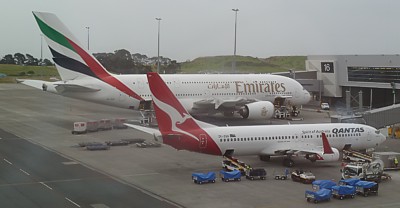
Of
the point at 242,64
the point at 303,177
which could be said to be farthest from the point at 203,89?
the point at 242,64

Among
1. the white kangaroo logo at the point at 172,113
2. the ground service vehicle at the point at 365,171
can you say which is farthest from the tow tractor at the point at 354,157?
the white kangaroo logo at the point at 172,113

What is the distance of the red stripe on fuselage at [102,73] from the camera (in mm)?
54862

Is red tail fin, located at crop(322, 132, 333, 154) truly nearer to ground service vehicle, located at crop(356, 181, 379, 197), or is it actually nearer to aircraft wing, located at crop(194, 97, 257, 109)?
ground service vehicle, located at crop(356, 181, 379, 197)

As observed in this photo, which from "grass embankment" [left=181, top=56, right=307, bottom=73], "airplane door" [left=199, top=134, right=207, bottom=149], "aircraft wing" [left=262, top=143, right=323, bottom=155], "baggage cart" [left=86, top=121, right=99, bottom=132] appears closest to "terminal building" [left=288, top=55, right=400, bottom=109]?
"grass embankment" [left=181, top=56, right=307, bottom=73]

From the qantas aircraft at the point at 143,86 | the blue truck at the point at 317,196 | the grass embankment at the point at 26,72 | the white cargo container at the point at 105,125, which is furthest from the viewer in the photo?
the grass embankment at the point at 26,72

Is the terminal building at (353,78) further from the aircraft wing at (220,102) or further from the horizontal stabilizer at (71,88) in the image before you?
the horizontal stabilizer at (71,88)

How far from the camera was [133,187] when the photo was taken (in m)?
29.7

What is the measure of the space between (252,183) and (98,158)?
1323 cm

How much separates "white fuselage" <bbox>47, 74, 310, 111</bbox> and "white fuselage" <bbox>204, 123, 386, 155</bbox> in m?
23.6

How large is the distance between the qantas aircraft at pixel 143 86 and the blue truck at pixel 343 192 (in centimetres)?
3094

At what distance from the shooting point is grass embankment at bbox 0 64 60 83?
69.2 meters

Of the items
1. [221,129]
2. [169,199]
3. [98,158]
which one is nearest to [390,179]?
[221,129]

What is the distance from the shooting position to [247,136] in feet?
118

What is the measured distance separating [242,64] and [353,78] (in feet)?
114
